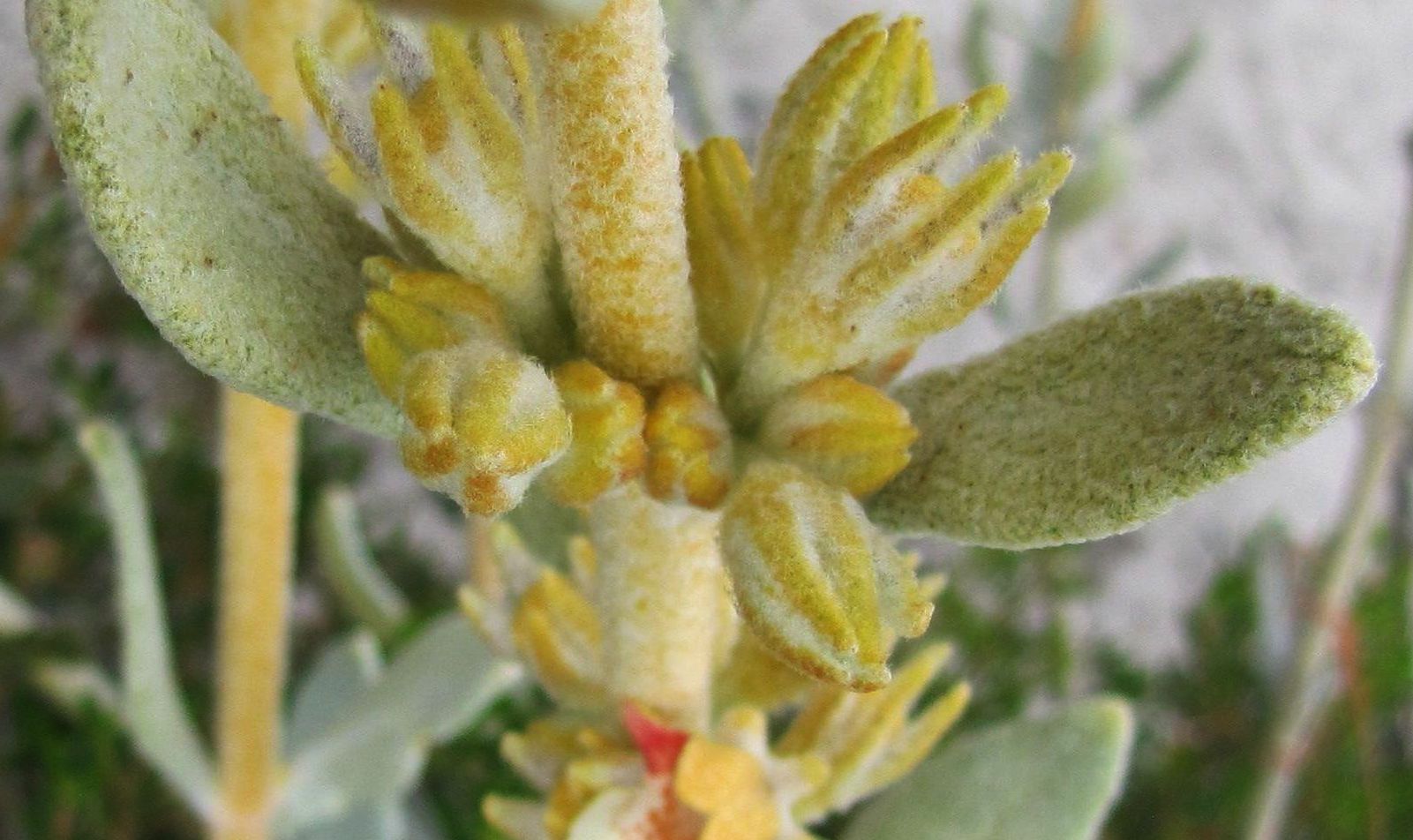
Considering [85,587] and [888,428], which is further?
[85,587]

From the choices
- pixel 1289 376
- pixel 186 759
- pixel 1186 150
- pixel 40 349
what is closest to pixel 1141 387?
pixel 1289 376

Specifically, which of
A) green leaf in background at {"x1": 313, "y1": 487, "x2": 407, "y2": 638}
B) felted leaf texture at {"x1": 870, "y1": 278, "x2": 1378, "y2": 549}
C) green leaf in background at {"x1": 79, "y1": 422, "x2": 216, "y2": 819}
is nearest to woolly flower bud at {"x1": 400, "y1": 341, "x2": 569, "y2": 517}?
felted leaf texture at {"x1": 870, "y1": 278, "x2": 1378, "y2": 549}

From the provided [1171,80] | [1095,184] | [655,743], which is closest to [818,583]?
[655,743]

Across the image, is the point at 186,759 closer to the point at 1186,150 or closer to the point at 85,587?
the point at 85,587

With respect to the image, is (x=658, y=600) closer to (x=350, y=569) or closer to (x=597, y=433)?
(x=597, y=433)

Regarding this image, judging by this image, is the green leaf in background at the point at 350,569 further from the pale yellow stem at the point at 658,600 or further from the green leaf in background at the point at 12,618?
the pale yellow stem at the point at 658,600

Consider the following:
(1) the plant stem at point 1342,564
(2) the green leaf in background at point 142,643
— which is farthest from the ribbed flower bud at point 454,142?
(1) the plant stem at point 1342,564
